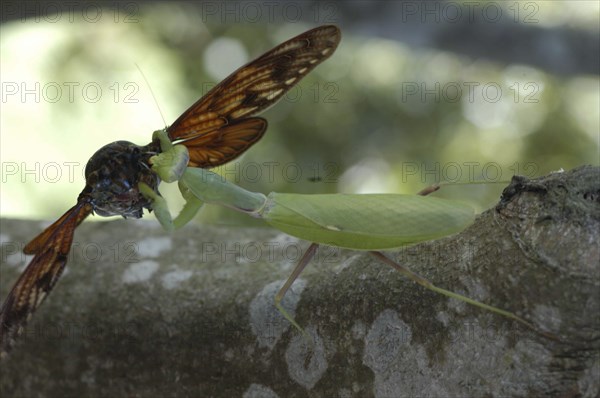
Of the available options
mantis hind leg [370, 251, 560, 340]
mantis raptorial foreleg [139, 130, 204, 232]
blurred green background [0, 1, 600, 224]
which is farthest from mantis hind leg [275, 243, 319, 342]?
blurred green background [0, 1, 600, 224]

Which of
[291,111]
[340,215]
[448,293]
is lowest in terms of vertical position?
[448,293]

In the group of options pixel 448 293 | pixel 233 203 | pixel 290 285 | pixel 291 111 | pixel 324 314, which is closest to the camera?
pixel 448 293

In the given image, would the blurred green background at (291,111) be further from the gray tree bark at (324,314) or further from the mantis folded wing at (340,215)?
the mantis folded wing at (340,215)

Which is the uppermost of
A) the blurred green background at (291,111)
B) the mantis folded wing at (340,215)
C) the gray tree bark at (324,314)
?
the blurred green background at (291,111)

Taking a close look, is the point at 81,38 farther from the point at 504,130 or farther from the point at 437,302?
the point at 437,302

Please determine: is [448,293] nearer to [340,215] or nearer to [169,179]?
[340,215]

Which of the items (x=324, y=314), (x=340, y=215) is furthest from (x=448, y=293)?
(x=340, y=215)

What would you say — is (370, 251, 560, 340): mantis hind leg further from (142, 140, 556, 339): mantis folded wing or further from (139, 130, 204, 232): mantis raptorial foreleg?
(139, 130, 204, 232): mantis raptorial foreleg

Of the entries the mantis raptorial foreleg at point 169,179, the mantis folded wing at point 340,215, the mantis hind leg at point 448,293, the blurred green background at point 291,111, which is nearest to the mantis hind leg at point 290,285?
the mantis folded wing at point 340,215
